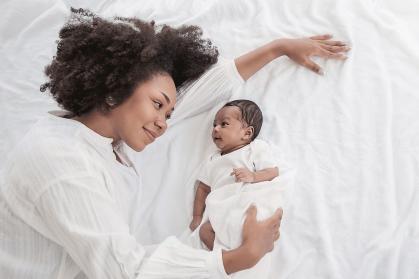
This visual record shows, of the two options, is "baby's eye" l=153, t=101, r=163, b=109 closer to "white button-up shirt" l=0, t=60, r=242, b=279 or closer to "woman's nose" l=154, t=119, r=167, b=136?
"woman's nose" l=154, t=119, r=167, b=136

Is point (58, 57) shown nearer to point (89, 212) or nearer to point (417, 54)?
point (89, 212)

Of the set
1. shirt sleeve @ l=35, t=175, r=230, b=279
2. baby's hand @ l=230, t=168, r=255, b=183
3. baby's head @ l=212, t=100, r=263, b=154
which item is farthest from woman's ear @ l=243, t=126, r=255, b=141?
shirt sleeve @ l=35, t=175, r=230, b=279

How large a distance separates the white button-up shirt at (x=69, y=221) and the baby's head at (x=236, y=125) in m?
0.41

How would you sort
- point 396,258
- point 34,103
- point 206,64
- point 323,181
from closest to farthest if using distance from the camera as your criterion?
1. point 396,258
2. point 323,181
3. point 206,64
4. point 34,103

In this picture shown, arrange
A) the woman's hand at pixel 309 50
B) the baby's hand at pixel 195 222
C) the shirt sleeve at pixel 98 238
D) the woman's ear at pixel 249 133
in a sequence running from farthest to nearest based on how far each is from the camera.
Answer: the woman's hand at pixel 309 50, the woman's ear at pixel 249 133, the baby's hand at pixel 195 222, the shirt sleeve at pixel 98 238

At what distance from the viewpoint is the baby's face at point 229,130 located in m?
1.45

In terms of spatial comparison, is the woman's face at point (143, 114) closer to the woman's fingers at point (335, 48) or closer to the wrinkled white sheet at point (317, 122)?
the wrinkled white sheet at point (317, 122)

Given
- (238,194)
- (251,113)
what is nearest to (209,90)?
(251,113)

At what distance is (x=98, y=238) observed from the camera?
39.7 inches

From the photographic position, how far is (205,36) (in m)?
1.75

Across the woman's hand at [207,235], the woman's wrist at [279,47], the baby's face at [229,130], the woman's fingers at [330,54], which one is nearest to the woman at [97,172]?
the woman's hand at [207,235]

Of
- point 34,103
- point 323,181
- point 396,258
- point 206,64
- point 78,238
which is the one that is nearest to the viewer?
point 78,238

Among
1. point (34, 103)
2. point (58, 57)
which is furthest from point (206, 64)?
point (34, 103)

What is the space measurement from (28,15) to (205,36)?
75cm
